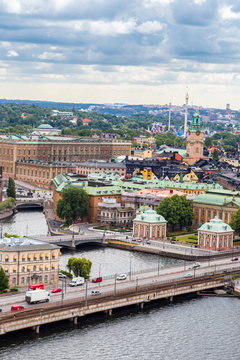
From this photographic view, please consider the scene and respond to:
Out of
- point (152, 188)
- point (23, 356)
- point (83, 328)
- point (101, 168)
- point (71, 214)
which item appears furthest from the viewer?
point (101, 168)

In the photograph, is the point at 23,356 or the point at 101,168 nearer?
the point at 23,356

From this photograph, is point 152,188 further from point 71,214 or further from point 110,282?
point 110,282

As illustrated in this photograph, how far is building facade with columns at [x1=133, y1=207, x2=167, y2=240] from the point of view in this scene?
11125 cm

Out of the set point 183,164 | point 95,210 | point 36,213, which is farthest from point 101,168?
point 95,210

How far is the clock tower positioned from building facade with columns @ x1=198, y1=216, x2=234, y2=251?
290 ft

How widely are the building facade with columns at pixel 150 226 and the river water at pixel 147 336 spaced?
1131 inches

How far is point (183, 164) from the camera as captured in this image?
185125 mm

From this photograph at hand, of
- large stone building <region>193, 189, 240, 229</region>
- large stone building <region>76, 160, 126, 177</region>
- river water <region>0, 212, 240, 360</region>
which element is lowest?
river water <region>0, 212, 240, 360</region>

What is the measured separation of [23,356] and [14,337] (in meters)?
3.38

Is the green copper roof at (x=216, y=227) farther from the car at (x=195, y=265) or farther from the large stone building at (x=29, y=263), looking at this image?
the large stone building at (x=29, y=263)

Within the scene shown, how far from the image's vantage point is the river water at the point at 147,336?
65.6 m

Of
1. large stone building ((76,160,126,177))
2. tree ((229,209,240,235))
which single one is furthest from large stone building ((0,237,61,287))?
large stone building ((76,160,126,177))

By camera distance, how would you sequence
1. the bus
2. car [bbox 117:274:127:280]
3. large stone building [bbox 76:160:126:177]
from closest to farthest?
1. the bus
2. car [bbox 117:274:127:280]
3. large stone building [bbox 76:160:126:177]

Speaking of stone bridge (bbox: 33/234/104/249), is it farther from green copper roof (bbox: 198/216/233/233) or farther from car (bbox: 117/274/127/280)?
car (bbox: 117/274/127/280)
